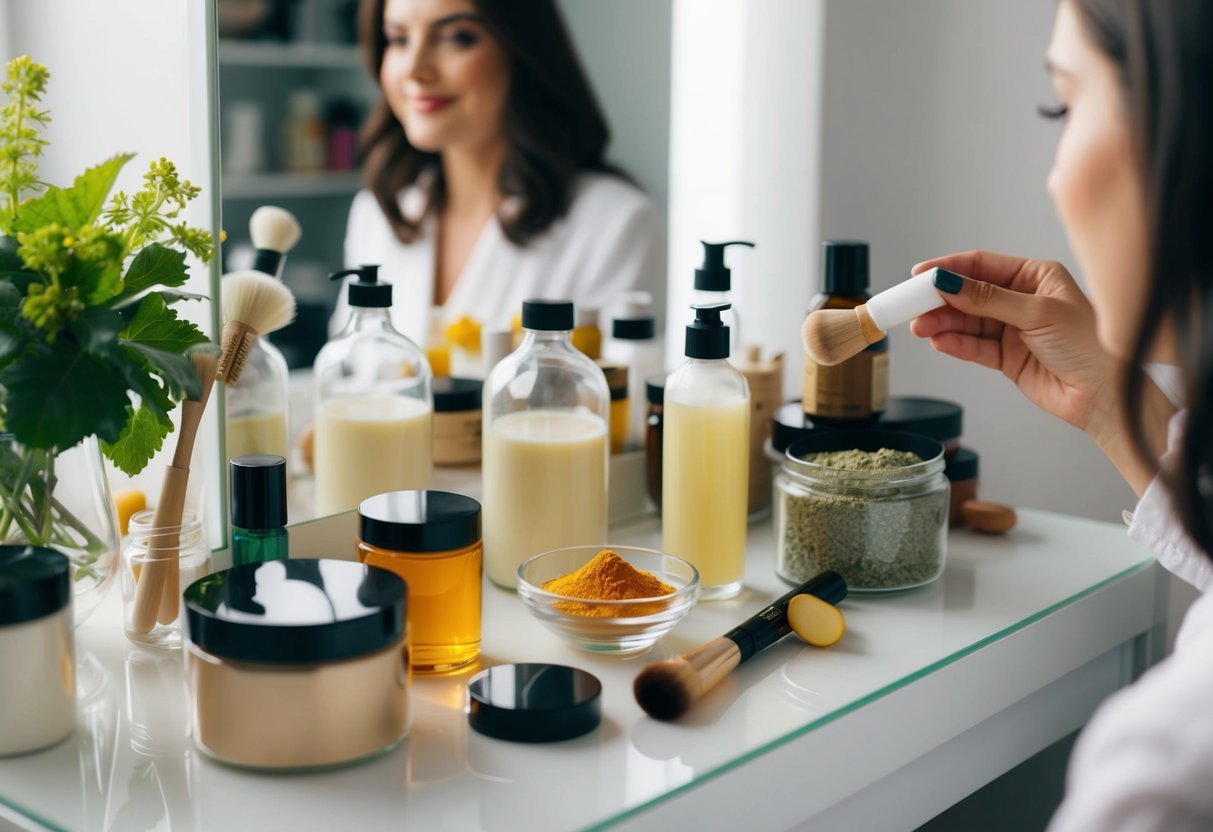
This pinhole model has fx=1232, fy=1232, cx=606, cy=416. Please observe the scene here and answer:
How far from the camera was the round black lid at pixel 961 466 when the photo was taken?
1.23 meters

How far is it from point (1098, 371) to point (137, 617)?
773 mm

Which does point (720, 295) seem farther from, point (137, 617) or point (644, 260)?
point (137, 617)

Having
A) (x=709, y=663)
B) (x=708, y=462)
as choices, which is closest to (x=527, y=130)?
(x=708, y=462)

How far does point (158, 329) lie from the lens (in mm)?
823

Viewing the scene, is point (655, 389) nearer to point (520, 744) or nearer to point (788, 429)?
point (788, 429)

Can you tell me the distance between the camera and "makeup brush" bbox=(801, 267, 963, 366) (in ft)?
3.12

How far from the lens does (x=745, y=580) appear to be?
1091 mm

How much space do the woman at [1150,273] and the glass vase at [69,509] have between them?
2.12 ft

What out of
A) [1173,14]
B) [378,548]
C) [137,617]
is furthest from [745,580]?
[1173,14]

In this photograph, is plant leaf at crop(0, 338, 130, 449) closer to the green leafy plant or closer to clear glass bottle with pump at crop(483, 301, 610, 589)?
the green leafy plant

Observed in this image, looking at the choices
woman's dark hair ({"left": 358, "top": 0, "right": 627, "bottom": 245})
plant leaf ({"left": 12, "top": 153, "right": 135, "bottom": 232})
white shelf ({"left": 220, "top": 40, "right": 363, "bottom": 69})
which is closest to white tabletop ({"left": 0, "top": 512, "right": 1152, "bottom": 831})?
plant leaf ({"left": 12, "top": 153, "right": 135, "bottom": 232})

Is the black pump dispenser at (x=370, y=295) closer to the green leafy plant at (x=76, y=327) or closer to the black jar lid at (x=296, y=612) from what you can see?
the green leafy plant at (x=76, y=327)

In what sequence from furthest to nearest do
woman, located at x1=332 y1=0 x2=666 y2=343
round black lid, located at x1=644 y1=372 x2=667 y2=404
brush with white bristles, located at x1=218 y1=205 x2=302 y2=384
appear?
woman, located at x1=332 y1=0 x2=666 y2=343
round black lid, located at x1=644 y1=372 x2=667 y2=404
brush with white bristles, located at x1=218 y1=205 x2=302 y2=384

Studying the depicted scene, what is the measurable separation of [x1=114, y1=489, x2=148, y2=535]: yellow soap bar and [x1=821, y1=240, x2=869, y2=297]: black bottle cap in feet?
2.15
